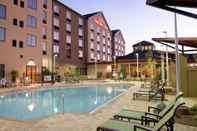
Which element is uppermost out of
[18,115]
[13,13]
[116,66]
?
[13,13]

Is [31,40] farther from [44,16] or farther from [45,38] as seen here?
[44,16]

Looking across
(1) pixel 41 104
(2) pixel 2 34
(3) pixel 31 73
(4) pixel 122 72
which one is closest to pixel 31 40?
(3) pixel 31 73

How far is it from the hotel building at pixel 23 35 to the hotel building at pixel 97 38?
15.4m

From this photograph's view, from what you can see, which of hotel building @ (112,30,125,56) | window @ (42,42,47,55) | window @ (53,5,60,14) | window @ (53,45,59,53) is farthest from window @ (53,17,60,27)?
hotel building @ (112,30,125,56)

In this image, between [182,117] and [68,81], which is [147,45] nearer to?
[68,81]

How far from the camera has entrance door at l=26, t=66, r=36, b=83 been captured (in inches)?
1139

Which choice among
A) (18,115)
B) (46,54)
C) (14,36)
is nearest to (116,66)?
(46,54)

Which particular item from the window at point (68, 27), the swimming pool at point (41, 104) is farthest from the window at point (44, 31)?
the swimming pool at point (41, 104)

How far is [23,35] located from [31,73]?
4731 mm

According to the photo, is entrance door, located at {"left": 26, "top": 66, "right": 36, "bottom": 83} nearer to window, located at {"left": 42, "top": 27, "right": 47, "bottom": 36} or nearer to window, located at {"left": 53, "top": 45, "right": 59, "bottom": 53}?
window, located at {"left": 42, "top": 27, "right": 47, "bottom": 36}

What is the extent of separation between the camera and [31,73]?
29500 millimetres

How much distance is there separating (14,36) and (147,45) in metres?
29.7

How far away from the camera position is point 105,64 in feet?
148

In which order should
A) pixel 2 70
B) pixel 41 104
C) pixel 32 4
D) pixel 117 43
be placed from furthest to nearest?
pixel 117 43 < pixel 32 4 < pixel 2 70 < pixel 41 104
